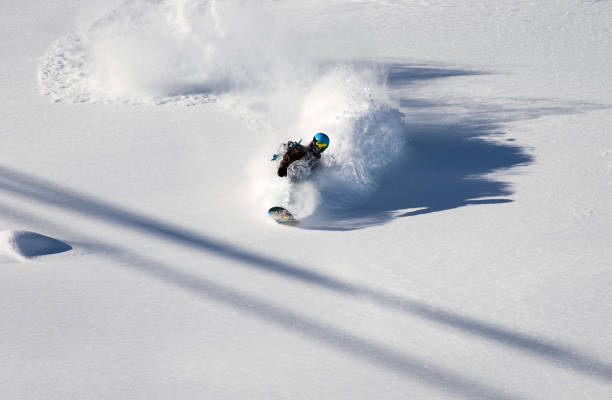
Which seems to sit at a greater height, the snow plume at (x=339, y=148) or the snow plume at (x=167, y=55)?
the snow plume at (x=167, y=55)

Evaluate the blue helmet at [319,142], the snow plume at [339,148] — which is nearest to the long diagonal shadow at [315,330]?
the snow plume at [339,148]

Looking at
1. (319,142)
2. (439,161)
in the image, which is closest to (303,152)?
(319,142)

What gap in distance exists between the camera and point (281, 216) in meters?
7.94

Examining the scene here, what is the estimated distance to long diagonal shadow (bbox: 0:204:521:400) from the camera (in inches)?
217

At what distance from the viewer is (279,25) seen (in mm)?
16156

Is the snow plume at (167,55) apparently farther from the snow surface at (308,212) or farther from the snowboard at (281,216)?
the snowboard at (281,216)

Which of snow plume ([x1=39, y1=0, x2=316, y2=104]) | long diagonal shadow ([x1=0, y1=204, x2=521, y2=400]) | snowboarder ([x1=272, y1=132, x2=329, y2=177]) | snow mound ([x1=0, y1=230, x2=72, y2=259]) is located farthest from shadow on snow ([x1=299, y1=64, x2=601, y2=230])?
snow plume ([x1=39, y1=0, x2=316, y2=104])

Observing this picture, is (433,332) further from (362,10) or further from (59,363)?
(362,10)

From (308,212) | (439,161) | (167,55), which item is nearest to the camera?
(308,212)

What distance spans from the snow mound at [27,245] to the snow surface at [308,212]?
123 mm

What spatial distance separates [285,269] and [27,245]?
9.65 feet

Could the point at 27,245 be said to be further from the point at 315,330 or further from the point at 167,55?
the point at 167,55

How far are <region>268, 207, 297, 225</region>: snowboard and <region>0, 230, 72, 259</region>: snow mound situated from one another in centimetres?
244

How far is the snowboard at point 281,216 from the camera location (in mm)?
7862
